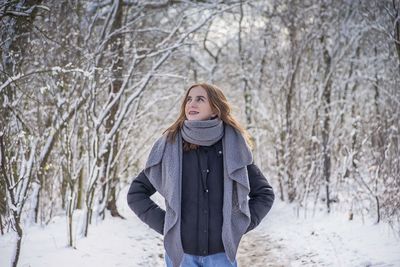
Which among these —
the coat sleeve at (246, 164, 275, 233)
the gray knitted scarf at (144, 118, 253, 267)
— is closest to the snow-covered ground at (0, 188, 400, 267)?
the coat sleeve at (246, 164, 275, 233)

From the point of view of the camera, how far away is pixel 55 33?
17.3ft

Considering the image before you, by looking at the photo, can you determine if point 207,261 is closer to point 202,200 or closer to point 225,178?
point 202,200

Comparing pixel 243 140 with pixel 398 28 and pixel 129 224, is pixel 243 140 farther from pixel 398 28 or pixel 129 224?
pixel 129 224

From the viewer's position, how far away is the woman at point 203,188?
2.04 metres

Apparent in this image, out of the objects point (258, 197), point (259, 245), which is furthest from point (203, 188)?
point (259, 245)

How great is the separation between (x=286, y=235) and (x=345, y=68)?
23.2 ft

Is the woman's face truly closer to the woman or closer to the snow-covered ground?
the woman

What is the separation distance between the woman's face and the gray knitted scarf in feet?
0.25

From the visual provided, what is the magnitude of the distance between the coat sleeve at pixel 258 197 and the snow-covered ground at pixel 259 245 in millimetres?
2336

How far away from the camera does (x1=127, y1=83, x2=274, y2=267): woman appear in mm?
2039

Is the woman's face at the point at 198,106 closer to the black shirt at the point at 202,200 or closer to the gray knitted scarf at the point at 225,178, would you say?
the gray knitted scarf at the point at 225,178

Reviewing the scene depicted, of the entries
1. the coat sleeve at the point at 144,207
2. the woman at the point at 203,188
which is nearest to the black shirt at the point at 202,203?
the woman at the point at 203,188

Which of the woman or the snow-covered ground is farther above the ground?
the woman

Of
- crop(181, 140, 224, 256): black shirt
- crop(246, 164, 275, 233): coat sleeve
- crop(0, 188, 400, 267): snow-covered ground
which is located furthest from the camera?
crop(0, 188, 400, 267): snow-covered ground
